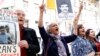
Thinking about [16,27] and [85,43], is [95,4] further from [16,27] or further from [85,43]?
[16,27]

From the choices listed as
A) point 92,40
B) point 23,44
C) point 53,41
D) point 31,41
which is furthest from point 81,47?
point 23,44

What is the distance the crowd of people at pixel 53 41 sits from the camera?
2197 millimetres

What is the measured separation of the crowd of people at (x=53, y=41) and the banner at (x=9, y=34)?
1.7 inches

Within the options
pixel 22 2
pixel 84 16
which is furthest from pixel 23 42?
pixel 84 16

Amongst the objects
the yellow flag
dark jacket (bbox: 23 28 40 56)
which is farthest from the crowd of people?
the yellow flag

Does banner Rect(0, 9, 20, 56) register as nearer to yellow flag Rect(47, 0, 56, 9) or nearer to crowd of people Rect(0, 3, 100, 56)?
crowd of people Rect(0, 3, 100, 56)

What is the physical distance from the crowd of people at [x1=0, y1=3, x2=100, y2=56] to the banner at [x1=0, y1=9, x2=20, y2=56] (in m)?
0.04

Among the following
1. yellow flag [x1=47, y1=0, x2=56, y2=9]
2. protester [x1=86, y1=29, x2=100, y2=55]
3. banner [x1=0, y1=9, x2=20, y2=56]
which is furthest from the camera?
yellow flag [x1=47, y1=0, x2=56, y2=9]

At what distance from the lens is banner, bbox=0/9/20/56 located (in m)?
2.07

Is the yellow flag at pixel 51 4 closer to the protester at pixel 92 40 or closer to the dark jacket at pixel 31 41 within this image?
the protester at pixel 92 40

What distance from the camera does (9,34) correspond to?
210cm

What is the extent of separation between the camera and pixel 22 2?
290 cm

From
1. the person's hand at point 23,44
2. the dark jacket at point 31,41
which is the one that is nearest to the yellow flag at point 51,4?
the dark jacket at point 31,41

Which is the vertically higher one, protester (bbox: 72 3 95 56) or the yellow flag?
the yellow flag
